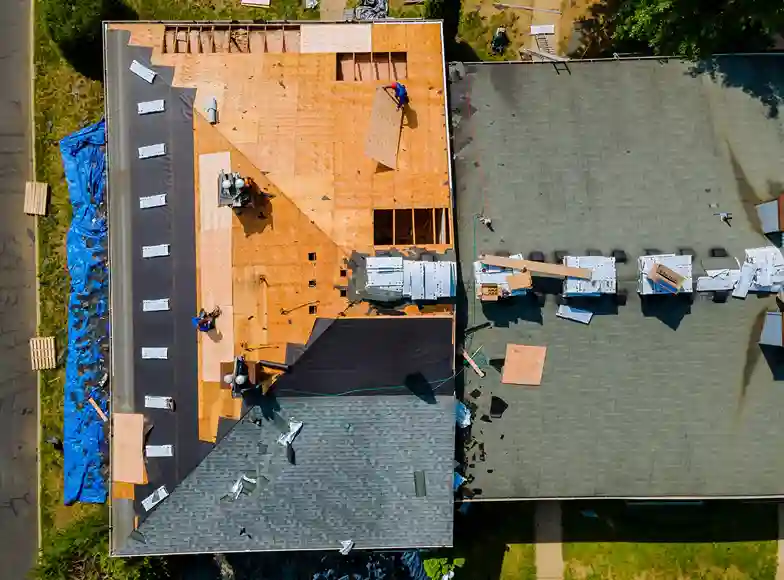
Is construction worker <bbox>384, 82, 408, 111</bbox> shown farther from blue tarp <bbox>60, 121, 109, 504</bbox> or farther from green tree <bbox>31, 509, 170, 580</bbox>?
green tree <bbox>31, 509, 170, 580</bbox>

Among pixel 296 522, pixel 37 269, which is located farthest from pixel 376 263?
pixel 37 269

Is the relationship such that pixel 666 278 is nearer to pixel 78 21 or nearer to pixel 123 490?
pixel 123 490

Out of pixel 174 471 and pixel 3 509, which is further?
pixel 3 509

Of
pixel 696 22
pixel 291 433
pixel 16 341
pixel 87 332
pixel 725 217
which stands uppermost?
pixel 696 22

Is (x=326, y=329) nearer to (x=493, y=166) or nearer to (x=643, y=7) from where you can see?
(x=493, y=166)

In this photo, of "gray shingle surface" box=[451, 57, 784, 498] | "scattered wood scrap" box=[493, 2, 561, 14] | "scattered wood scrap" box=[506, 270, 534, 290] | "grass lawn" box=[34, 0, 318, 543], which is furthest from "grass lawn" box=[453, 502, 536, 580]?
"scattered wood scrap" box=[493, 2, 561, 14]

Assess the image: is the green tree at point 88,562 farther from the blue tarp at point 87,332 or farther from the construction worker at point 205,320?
the construction worker at point 205,320

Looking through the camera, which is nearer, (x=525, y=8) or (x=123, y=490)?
(x=123, y=490)

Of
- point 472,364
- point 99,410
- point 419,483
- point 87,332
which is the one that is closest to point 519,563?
point 419,483
